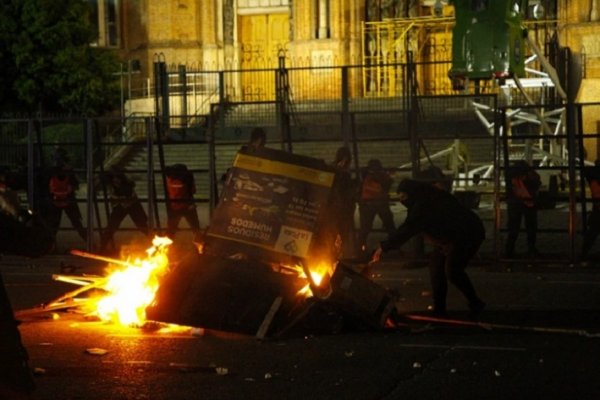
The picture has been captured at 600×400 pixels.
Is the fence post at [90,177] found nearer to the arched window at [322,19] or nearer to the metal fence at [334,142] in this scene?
the metal fence at [334,142]

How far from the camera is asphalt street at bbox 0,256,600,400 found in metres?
9.39

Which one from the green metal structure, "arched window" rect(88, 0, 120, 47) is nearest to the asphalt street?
the green metal structure

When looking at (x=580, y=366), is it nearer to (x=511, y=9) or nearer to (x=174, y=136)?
(x=511, y=9)

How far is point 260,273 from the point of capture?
11.8 m

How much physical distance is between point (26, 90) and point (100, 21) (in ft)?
17.3

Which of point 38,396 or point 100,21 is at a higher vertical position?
point 100,21

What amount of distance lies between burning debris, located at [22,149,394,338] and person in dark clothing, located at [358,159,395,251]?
17.3ft

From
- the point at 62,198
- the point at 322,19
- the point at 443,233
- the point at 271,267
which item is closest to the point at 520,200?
the point at 443,233

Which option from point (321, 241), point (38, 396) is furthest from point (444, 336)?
point (38, 396)

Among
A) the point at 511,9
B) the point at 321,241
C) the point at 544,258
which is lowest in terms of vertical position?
the point at 544,258

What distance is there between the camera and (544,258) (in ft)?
58.3

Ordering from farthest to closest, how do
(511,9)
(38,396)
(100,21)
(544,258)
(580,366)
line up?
(100,21) < (511,9) < (544,258) < (580,366) < (38,396)

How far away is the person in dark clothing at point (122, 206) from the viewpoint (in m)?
19.1

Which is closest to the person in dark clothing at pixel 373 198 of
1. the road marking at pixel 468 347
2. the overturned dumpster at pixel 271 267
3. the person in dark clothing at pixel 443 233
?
the person in dark clothing at pixel 443 233
